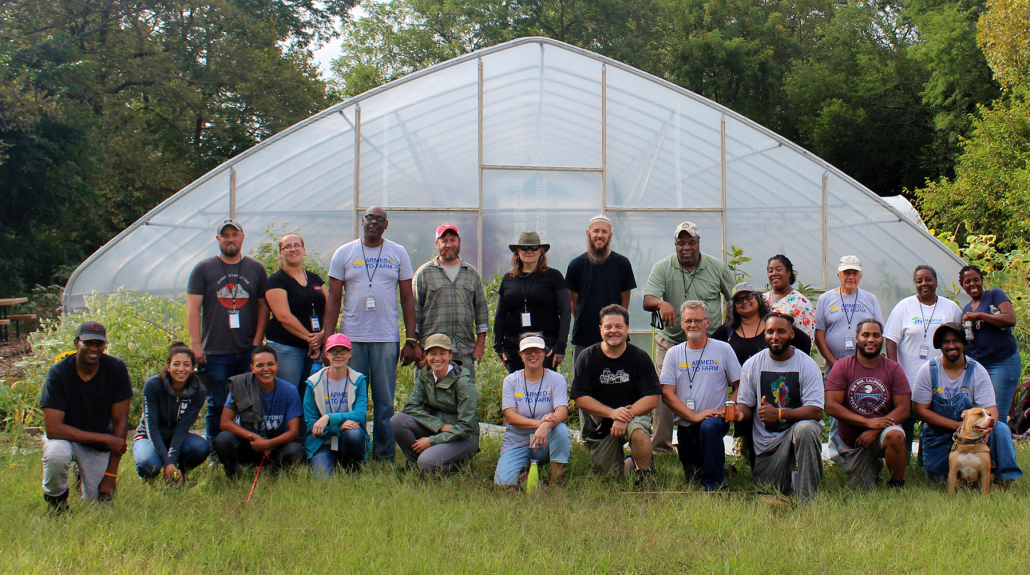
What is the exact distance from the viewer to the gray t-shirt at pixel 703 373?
5133 mm

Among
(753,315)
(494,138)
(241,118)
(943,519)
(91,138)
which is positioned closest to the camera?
(943,519)

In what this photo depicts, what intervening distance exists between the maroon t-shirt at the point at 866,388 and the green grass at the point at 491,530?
38 cm

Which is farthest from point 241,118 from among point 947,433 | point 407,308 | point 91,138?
point 947,433

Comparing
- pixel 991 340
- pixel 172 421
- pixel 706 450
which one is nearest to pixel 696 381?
pixel 706 450

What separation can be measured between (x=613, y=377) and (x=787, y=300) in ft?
4.86

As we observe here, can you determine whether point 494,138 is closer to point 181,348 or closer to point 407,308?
point 407,308

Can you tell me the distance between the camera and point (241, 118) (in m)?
21.8

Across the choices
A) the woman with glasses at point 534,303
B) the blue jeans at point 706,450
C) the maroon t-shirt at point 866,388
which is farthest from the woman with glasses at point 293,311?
the maroon t-shirt at point 866,388

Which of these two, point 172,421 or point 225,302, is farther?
point 225,302

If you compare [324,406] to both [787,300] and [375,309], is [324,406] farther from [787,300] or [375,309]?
[787,300]

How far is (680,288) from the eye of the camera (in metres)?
5.86

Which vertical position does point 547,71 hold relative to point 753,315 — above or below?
above

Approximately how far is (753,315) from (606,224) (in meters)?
1.24

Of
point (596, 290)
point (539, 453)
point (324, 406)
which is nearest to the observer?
point (539, 453)
